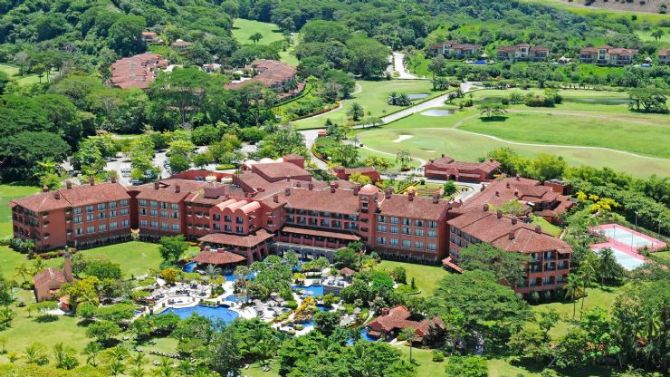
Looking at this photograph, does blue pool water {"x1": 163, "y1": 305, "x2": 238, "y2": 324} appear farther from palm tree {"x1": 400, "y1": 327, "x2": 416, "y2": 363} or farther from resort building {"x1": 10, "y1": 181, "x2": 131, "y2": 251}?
resort building {"x1": 10, "y1": 181, "x2": 131, "y2": 251}

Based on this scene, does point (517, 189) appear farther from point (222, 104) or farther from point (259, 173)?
point (222, 104)

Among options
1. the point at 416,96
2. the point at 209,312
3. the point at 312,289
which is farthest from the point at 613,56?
the point at 209,312

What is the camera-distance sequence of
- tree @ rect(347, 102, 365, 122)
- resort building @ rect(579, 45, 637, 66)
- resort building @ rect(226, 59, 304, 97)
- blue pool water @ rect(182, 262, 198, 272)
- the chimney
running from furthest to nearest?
resort building @ rect(579, 45, 637, 66) → resort building @ rect(226, 59, 304, 97) → tree @ rect(347, 102, 365, 122) → blue pool water @ rect(182, 262, 198, 272) → the chimney

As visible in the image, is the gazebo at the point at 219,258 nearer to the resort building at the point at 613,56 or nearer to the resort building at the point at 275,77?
the resort building at the point at 275,77

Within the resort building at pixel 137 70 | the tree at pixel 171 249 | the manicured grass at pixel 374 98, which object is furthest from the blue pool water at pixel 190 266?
the resort building at pixel 137 70

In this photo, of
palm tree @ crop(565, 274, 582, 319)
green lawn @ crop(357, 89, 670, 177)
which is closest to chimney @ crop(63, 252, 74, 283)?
palm tree @ crop(565, 274, 582, 319)

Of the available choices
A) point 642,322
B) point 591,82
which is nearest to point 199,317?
point 642,322

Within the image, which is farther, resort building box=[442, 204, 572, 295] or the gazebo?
the gazebo
